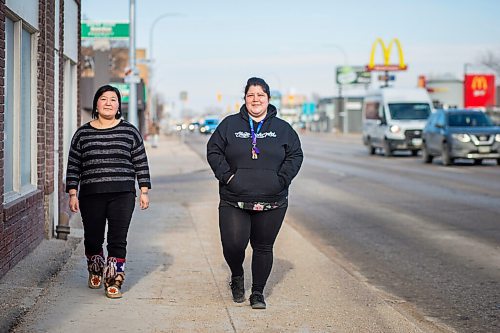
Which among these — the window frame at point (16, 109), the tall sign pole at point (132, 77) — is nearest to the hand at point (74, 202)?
the window frame at point (16, 109)

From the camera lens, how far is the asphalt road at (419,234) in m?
8.72

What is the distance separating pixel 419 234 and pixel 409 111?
2443 cm

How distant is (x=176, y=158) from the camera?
37.0 metres

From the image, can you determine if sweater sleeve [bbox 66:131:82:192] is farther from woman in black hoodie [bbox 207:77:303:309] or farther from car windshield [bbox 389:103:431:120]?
car windshield [bbox 389:103:431:120]

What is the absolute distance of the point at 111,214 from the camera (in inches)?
300

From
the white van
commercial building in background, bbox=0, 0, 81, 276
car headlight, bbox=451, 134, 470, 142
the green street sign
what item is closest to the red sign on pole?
the white van

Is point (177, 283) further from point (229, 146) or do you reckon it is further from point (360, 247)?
point (360, 247)

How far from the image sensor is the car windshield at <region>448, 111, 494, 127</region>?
30156mm

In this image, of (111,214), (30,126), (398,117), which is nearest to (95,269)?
(111,214)

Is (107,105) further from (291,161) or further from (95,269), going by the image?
(291,161)

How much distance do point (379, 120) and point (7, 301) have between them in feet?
103

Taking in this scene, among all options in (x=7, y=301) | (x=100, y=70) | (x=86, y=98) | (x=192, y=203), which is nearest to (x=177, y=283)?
(x=7, y=301)

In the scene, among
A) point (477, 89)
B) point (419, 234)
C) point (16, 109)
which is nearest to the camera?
point (16, 109)

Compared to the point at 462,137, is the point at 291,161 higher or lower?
higher
